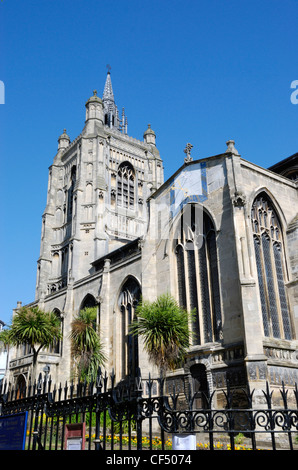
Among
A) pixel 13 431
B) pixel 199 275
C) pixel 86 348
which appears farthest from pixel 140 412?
pixel 86 348

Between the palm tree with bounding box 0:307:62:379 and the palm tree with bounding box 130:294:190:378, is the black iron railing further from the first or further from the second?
the palm tree with bounding box 0:307:62:379

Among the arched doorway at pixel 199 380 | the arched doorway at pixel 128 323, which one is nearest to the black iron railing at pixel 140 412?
the arched doorway at pixel 199 380

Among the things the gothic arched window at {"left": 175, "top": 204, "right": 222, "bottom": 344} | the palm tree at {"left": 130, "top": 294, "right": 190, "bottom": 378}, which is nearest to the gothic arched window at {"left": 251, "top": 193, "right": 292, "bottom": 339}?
the gothic arched window at {"left": 175, "top": 204, "right": 222, "bottom": 344}

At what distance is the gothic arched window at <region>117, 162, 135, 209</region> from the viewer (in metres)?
56.3

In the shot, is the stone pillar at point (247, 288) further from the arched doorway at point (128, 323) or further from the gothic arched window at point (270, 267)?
the arched doorway at point (128, 323)

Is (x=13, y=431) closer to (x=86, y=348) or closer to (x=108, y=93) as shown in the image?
(x=86, y=348)

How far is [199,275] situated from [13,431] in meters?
17.4

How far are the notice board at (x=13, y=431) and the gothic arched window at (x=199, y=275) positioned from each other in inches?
596

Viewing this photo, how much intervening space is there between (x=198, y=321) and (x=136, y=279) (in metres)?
7.06

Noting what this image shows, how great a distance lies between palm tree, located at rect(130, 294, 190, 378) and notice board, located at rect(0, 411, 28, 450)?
12.0 m

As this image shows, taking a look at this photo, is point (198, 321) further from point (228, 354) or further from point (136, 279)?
point (136, 279)

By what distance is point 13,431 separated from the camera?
8359 mm

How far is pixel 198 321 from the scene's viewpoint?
24.2m
